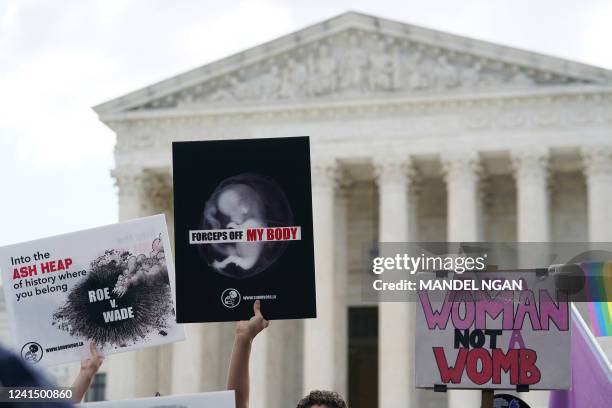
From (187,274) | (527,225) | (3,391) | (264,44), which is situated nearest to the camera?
(3,391)

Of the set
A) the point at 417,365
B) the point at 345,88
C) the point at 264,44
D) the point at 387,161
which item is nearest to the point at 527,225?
the point at 387,161

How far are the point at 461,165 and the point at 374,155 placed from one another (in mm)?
3621

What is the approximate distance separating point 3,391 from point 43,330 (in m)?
4.00

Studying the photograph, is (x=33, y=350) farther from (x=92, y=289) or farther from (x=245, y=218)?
(x=245, y=218)

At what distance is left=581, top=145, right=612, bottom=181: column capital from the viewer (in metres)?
44.4

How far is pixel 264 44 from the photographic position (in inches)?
1891

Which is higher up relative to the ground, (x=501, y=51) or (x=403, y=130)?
(x=501, y=51)

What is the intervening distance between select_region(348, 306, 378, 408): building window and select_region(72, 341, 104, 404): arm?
143ft

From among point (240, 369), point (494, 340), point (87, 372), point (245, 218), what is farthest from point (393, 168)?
point (240, 369)

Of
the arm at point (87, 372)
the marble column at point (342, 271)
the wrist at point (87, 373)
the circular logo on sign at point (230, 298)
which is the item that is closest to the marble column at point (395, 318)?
the marble column at point (342, 271)

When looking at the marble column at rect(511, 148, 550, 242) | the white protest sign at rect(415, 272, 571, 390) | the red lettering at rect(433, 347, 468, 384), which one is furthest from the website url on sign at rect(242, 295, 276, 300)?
the marble column at rect(511, 148, 550, 242)

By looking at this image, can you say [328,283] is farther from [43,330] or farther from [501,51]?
[43,330]

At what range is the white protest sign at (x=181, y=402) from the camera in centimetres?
569

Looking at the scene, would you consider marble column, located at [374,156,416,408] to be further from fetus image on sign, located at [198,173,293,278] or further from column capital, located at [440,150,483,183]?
fetus image on sign, located at [198,173,293,278]
